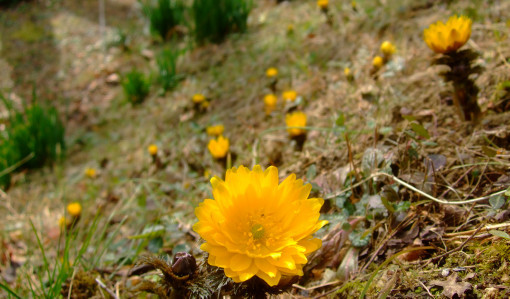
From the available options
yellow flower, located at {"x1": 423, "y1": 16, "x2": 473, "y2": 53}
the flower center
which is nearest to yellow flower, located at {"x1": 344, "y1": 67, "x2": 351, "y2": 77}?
yellow flower, located at {"x1": 423, "y1": 16, "x2": 473, "y2": 53}

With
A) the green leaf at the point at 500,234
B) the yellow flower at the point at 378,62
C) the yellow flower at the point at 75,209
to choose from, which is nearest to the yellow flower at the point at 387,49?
the yellow flower at the point at 378,62

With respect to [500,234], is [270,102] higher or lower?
higher

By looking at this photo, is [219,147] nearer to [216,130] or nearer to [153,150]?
[216,130]

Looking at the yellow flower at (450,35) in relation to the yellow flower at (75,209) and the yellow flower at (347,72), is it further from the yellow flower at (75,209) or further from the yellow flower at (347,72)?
the yellow flower at (75,209)

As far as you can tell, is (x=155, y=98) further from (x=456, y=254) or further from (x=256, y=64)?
(x=456, y=254)

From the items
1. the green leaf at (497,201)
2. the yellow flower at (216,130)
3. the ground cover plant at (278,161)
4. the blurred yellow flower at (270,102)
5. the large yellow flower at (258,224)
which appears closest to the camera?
the large yellow flower at (258,224)

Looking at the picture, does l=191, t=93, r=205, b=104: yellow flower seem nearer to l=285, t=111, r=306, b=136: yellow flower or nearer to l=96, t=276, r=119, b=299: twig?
l=285, t=111, r=306, b=136: yellow flower

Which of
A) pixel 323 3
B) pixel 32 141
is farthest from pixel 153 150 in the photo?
pixel 323 3
